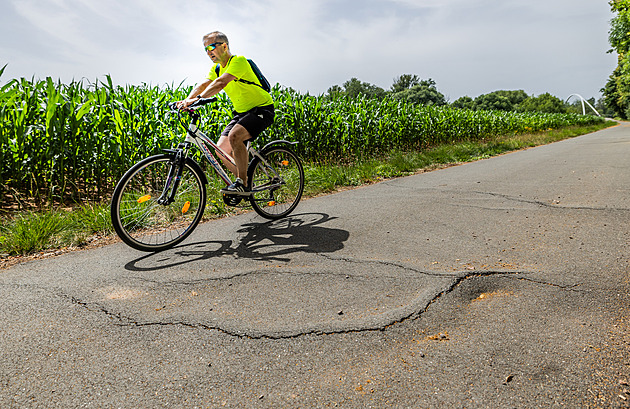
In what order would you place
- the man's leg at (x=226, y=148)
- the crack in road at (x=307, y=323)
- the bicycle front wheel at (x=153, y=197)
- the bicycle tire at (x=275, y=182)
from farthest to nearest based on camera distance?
1. the bicycle tire at (x=275, y=182)
2. the man's leg at (x=226, y=148)
3. the bicycle front wheel at (x=153, y=197)
4. the crack in road at (x=307, y=323)

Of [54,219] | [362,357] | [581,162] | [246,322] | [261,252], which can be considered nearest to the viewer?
[362,357]

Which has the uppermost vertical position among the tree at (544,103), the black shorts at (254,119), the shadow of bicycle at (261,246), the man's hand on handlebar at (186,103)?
the tree at (544,103)

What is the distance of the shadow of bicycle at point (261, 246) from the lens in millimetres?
3777

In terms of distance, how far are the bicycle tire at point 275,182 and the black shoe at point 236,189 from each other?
0.12 meters

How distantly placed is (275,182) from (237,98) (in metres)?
1.14

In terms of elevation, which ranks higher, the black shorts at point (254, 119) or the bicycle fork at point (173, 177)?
the black shorts at point (254, 119)

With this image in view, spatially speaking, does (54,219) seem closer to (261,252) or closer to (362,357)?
(261,252)

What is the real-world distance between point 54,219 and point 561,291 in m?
4.70

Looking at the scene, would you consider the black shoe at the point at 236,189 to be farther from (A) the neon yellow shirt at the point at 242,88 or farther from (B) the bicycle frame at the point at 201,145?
(A) the neon yellow shirt at the point at 242,88

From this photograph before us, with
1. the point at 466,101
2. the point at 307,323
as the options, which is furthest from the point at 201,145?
the point at 466,101

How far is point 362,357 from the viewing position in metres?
2.17

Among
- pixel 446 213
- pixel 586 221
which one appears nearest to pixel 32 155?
pixel 446 213

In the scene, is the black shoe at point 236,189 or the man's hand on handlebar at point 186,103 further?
the black shoe at point 236,189

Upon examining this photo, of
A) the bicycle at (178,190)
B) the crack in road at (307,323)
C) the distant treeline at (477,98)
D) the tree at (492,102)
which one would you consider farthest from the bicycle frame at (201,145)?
the tree at (492,102)
